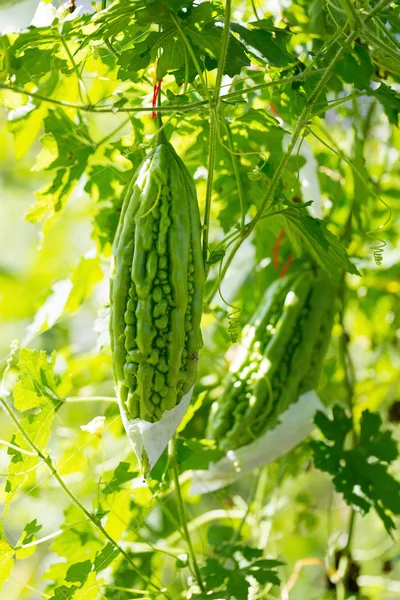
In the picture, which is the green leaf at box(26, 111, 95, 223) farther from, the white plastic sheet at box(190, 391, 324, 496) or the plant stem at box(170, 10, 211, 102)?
the white plastic sheet at box(190, 391, 324, 496)

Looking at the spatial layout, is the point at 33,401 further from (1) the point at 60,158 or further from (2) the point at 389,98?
(2) the point at 389,98

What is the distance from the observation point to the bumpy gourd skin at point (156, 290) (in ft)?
2.78

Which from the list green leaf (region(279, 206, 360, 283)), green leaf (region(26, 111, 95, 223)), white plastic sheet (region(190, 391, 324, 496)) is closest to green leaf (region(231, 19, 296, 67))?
green leaf (region(279, 206, 360, 283))

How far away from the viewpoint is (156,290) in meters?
0.85

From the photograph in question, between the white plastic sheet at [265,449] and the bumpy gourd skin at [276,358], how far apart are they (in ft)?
0.04

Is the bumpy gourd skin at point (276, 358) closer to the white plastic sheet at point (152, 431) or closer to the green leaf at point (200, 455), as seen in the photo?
the green leaf at point (200, 455)

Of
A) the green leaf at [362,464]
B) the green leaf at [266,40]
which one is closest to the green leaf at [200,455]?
the green leaf at [362,464]

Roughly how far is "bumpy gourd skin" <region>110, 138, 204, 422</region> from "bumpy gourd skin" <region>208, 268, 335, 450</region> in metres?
0.42

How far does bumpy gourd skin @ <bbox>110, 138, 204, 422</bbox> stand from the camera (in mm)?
849

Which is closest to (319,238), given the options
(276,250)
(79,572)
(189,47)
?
(189,47)

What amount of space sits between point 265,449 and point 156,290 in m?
0.54

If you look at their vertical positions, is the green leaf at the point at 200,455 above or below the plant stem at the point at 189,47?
below

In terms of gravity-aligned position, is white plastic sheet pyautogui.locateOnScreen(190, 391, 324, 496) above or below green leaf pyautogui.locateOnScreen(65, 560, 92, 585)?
below

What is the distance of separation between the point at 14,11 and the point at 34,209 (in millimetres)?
323
